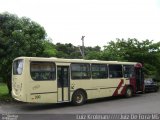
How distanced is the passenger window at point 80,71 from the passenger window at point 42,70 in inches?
57.0

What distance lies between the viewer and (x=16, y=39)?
19719mm

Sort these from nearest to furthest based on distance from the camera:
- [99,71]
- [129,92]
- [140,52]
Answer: [99,71] → [129,92] → [140,52]

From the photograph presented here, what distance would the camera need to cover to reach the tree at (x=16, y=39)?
19.6 meters

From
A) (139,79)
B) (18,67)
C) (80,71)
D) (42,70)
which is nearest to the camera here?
(42,70)

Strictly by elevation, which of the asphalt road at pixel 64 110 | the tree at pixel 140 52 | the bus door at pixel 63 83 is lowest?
the asphalt road at pixel 64 110

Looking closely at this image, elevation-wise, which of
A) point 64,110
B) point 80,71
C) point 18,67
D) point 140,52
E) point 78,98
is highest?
point 140,52

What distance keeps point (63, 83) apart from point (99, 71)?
10.8 feet

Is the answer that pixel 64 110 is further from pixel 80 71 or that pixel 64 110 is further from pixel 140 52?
pixel 140 52

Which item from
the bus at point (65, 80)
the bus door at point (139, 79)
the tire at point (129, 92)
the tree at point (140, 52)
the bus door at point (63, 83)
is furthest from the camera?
the tree at point (140, 52)

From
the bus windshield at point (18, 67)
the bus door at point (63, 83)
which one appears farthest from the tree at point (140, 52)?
the bus windshield at point (18, 67)

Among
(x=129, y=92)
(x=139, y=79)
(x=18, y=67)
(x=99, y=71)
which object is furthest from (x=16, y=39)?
(x=139, y=79)

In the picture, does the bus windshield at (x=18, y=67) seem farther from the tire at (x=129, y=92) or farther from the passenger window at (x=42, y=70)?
the tire at (x=129, y=92)

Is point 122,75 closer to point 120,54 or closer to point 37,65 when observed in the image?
point 37,65

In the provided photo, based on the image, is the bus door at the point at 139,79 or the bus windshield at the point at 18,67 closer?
the bus windshield at the point at 18,67
